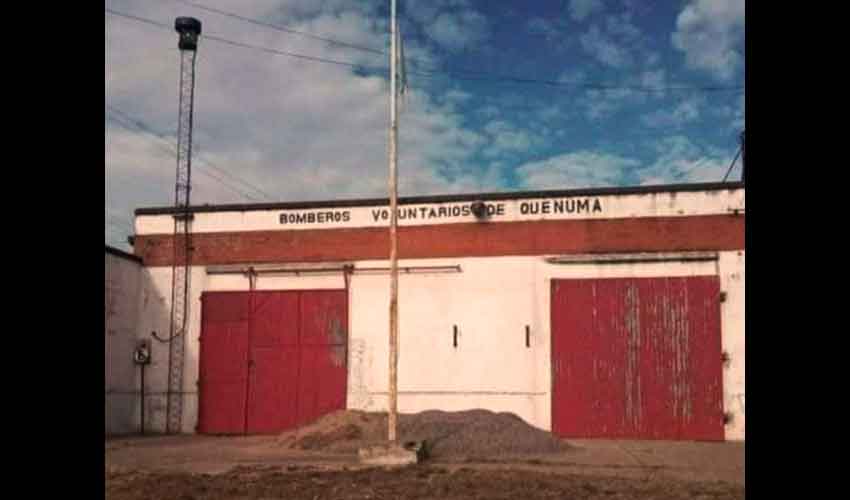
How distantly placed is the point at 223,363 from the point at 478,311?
6489 mm

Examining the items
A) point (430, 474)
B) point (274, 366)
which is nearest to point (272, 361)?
point (274, 366)

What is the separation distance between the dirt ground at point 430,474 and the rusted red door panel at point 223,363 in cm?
Answer: 266

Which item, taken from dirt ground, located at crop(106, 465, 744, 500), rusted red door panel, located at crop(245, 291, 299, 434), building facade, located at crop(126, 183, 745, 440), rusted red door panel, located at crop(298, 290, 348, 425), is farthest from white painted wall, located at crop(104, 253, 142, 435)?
dirt ground, located at crop(106, 465, 744, 500)

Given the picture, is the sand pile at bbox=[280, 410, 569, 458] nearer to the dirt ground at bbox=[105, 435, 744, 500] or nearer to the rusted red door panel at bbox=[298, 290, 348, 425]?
the dirt ground at bbox=[105, 435, 744, 500]

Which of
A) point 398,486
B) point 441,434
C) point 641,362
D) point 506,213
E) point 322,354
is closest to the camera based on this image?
point 398,486

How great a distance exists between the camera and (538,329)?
18.2 m

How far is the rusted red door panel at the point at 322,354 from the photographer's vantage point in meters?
18.7

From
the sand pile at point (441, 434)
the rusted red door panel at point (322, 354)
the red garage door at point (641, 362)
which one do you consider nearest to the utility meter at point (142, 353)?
the rusted red door panel at point (322, 354)

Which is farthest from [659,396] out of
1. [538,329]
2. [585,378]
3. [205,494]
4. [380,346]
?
[205,494]

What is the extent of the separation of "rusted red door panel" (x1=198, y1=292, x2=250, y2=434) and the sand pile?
103 inches

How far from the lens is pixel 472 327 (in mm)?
18531

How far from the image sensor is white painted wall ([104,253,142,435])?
18875mm

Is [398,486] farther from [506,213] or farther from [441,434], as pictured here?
[506,213]
